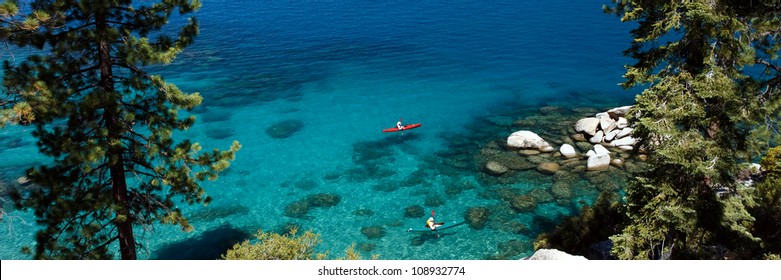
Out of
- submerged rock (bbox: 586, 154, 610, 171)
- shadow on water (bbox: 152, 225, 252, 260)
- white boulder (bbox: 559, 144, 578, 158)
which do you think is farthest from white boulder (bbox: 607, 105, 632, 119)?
shadow on water (bbox: 152, 225, 252, 260)

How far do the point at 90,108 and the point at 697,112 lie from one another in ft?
52.1

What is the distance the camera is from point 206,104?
3959 cm

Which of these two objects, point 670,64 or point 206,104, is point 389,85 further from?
point 670,64

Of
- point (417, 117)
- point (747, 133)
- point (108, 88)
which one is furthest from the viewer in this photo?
point (417, 117)

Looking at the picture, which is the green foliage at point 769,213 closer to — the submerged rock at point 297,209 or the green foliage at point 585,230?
the green foliage at point 585,230

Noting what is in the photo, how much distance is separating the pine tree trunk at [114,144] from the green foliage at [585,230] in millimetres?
15742

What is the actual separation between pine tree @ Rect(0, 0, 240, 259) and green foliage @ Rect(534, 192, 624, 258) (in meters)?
14.3

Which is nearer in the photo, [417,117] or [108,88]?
[108,88]

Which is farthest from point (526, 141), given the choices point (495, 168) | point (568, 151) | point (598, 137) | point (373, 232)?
point (373, 232)

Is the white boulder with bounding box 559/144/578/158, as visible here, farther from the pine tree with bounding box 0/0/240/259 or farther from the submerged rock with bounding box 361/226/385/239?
the pine tree with bounding box 0/0/240/259

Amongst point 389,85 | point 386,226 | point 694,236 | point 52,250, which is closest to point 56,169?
point 52,250

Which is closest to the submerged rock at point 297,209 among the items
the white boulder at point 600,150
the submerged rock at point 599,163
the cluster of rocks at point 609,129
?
the submerged rock at point 599,163

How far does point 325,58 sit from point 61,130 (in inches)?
1578

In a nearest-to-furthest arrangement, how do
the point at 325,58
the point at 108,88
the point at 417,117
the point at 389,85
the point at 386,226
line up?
the point at 108,88 → the point at 386,226 → the point at 417,117 → the point at 389,85 → the point at 325,58
